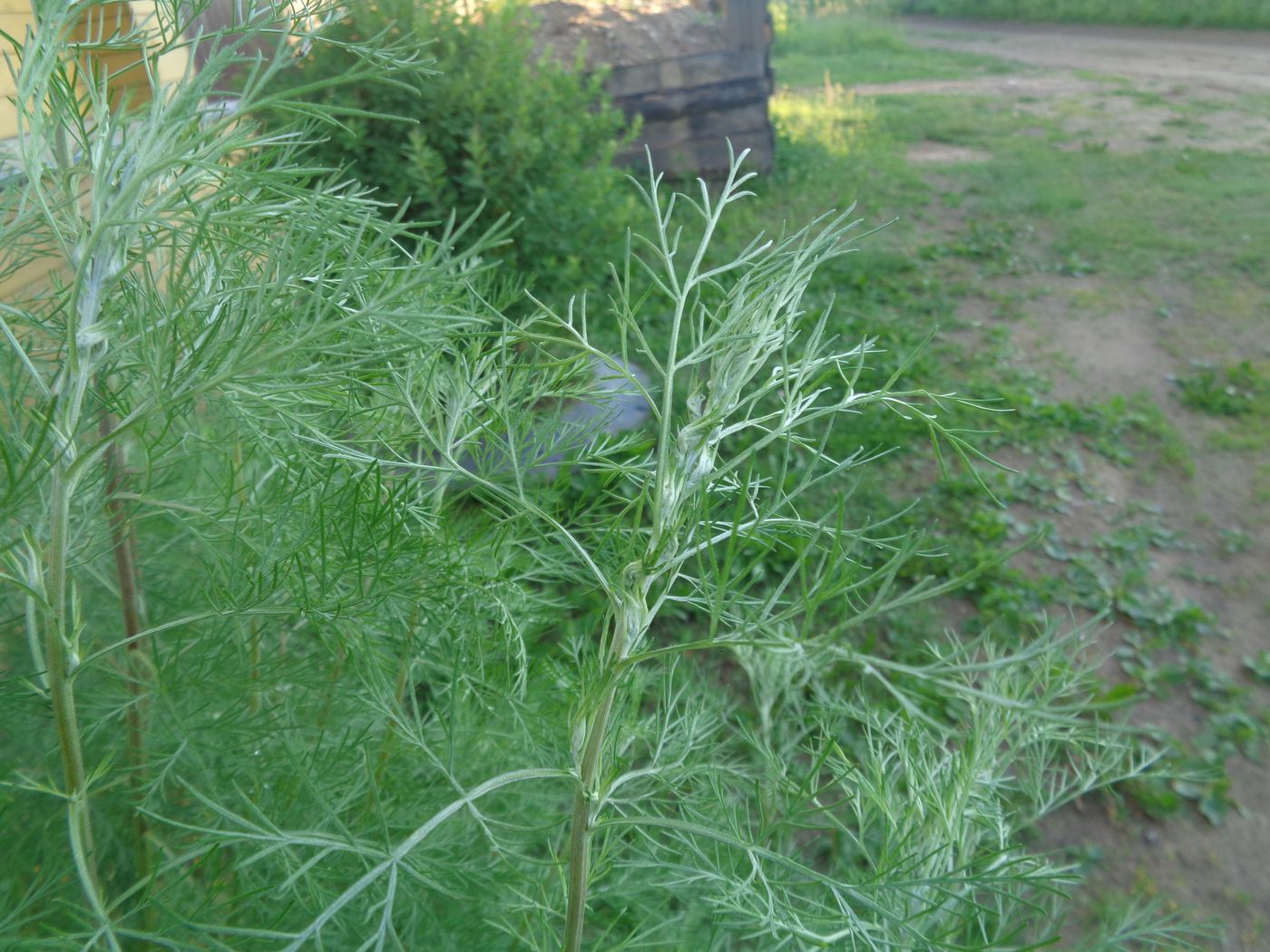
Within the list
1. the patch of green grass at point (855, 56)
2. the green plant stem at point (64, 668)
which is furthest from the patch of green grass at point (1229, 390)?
the patch of green grass at point (855, 56)

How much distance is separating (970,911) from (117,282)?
0.99 m

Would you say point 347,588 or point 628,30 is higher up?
point 628,30

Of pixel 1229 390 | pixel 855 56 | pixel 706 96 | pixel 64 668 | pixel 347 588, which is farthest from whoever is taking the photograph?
pixel 855 56

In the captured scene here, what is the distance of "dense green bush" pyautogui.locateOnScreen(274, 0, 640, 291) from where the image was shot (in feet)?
14.2

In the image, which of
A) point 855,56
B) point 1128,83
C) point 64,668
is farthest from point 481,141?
point 855,56

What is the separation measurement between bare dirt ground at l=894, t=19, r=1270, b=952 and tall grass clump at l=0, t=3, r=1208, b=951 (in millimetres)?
1249

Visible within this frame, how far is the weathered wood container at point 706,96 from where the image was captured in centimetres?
694

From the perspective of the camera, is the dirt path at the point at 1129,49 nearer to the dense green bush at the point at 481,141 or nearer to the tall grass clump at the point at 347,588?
the dense green bush at the point at 481,141

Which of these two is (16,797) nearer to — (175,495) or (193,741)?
(193,741)

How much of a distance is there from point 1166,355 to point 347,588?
4733mm

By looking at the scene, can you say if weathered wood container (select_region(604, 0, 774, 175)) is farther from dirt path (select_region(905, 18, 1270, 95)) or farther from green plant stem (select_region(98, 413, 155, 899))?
green plant stem (select_region(98, 413, 155, 899))

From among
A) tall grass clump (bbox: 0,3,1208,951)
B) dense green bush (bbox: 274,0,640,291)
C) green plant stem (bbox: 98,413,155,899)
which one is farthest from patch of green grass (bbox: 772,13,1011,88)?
green plant stem (bbox: 98,413,155,899)

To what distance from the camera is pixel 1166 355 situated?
480cm

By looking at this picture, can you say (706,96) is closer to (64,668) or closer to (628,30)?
(628,30)
